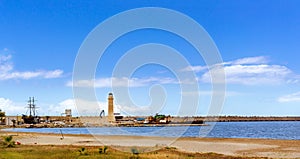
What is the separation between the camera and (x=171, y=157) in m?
30.9

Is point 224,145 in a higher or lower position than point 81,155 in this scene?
lower

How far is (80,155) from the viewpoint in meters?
30.4

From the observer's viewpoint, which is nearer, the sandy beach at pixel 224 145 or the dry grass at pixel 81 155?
the dry grass at pixel 81 155

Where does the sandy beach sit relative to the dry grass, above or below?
below

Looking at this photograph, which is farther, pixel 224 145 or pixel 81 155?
pixel 224 145

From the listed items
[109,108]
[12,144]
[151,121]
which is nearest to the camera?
[12,144]

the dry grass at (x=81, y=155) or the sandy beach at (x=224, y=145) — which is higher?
the dry grass at (x=81, y=155)

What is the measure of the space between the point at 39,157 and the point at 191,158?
11.2m

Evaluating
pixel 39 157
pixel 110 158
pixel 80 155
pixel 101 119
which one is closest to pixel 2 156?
pixel 39 157

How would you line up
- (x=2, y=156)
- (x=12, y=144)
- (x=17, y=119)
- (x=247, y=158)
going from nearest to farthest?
(x=2, y=156)
(x=247, y=158)
(x=12, y=144)
(x=17, y=119)

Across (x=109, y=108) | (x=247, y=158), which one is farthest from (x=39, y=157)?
(x=109, y=108)

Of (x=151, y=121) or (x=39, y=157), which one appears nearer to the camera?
(x=39, y=157)

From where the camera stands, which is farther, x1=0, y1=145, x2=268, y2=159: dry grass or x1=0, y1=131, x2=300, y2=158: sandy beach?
x1=0, y1=131, x2=300, y2=158: sandy beach

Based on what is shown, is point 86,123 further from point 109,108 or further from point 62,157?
point 62,157
